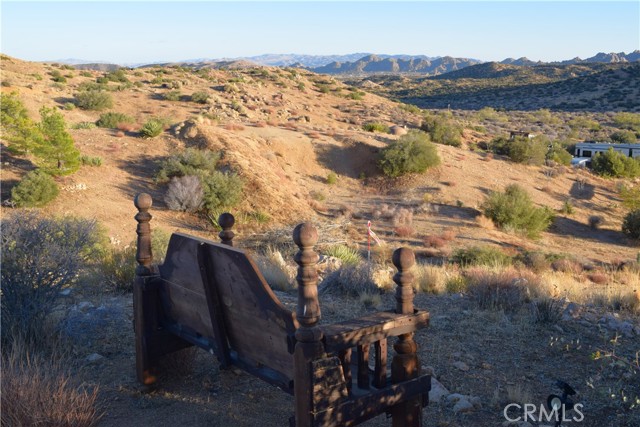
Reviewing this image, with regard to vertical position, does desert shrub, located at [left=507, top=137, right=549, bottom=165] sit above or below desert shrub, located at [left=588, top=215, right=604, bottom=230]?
above

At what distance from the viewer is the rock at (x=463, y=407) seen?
4.56m

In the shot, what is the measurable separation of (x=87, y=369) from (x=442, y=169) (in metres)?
20.6

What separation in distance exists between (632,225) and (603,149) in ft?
53.4

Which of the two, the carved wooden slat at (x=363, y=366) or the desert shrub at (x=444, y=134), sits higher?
the carved wooden slat at (x=363, y=366)

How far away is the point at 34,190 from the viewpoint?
14883mm

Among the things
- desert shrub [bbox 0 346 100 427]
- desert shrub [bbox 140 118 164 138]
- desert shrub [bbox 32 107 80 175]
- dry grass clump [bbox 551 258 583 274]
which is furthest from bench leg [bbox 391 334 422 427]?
desert shrub [bbox 140 118 164 138]

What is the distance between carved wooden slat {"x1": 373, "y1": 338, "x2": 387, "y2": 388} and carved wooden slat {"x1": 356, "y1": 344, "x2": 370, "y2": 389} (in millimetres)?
59

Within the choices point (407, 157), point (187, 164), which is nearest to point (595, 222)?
point (407, 157)

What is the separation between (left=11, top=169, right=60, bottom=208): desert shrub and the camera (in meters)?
14.7

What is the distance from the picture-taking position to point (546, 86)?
76.6 metres

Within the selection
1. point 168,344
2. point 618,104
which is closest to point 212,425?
point 168,344

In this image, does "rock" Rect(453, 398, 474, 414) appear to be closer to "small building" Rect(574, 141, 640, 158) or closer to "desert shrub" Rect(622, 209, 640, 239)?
"desert shrub" Rect(622, 209, 640, 239)

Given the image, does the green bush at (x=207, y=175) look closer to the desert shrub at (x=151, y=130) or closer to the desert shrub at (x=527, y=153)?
the desert shrub at (x=151, y=130)

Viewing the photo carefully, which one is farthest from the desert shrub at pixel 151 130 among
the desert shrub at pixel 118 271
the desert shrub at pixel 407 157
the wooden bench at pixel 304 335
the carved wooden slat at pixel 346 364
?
the carved wooden slat at pixel 346 364
